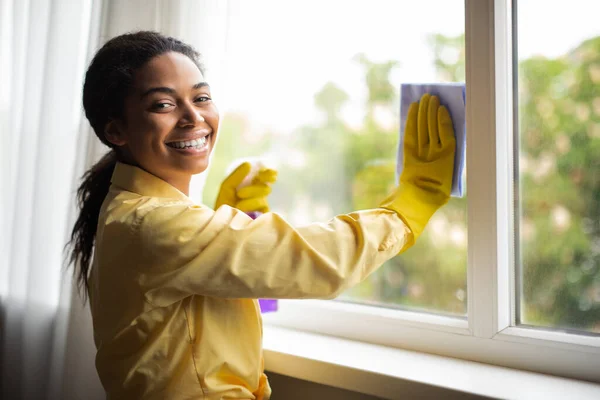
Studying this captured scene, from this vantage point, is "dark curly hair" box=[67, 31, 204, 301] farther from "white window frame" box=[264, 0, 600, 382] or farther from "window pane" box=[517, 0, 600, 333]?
"window pane" box=[517, 0, 600, 333]

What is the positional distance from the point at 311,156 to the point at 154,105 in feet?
1.96

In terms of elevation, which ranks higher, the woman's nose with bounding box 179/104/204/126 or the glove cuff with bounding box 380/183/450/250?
the woman's nose with bounding box 179/104/204/126

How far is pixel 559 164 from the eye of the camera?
1137 mm

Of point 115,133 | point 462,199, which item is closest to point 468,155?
point 462,199

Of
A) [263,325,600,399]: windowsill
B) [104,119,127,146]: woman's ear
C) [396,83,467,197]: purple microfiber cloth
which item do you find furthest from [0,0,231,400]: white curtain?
[396,83,467,197]: purple microfiber cloth

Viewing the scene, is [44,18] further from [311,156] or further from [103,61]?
[311,156]

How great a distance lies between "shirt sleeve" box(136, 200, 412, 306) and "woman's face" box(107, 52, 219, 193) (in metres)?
0.14

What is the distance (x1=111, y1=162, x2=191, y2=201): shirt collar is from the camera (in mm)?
1013

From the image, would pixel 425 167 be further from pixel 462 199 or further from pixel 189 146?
pixel 189 146

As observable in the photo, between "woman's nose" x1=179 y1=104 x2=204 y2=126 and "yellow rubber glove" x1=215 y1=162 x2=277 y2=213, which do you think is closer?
"woman's nose" x1=179 y1=104 x2=204 y2=126

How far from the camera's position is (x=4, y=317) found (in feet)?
5.51

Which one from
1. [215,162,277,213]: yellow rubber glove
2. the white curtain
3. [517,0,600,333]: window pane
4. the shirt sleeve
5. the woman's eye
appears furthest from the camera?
the white curtain

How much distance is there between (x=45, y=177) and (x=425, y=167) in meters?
1.10

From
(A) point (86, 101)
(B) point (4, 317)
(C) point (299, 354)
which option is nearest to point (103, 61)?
(A) point (86, 101)
